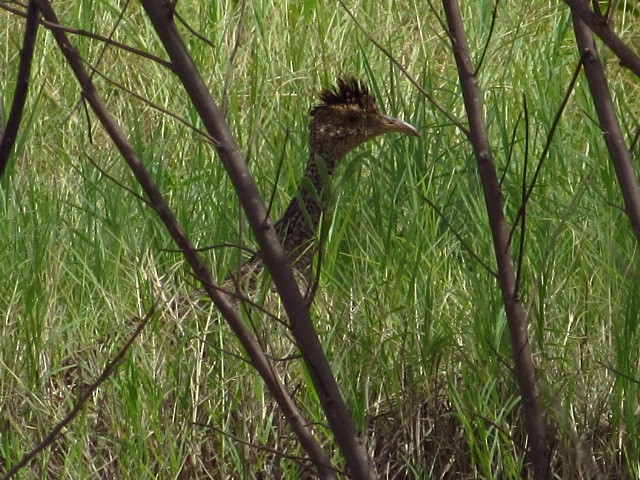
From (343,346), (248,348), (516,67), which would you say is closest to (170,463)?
(343,346)

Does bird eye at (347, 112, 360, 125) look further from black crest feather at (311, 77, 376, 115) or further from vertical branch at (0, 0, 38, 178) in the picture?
vertical branch at (0, 0, 38, 178)

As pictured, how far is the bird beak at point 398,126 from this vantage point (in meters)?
4.71

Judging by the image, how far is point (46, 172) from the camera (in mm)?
5246

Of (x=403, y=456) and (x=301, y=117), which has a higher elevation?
(x=301, y=117)

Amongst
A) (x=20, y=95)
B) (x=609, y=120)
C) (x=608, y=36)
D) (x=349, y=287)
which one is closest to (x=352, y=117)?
(x=349, y=287)

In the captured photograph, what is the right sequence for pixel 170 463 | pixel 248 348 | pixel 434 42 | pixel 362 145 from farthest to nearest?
1. pixel 434 42
2. pixel 362 145
3. pixel 170 463
4. pixel 248 348

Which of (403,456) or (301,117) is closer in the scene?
(403,456)

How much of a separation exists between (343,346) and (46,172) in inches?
72.4

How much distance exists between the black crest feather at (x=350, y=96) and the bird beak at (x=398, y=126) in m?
0.08

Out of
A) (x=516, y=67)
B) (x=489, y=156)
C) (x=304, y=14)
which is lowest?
(x=489, y=156)

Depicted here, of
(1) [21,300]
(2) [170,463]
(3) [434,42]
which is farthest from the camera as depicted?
(3) [434,42]

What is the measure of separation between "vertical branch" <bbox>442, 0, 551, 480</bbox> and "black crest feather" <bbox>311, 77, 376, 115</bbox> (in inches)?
98.6

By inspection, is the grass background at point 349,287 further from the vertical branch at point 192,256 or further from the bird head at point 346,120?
the vertical branch at point 192,256

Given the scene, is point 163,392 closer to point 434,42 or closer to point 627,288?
point 627,288
